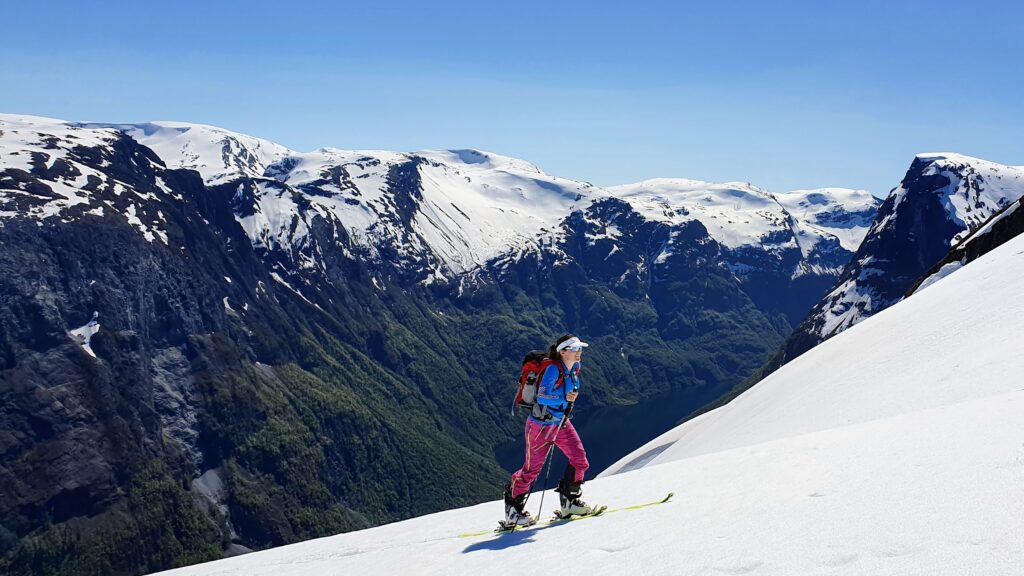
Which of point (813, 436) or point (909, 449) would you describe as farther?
point (813, 436)

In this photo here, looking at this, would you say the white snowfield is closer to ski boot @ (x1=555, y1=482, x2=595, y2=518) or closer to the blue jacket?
ski boot @ (x1=555, y1=482, x2=595, y2=518)

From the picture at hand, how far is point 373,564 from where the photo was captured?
618 inches

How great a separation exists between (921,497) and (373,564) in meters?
10.3

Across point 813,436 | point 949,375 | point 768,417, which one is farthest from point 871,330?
point 813,436

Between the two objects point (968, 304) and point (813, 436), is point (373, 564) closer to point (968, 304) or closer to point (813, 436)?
point (813, 436)

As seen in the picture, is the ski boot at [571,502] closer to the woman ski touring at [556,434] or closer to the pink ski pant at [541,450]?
the woman ski touring at [556,434]

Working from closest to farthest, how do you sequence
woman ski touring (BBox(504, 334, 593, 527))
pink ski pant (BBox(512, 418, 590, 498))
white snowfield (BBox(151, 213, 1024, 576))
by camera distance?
1. white snowfield (BBox(151, 213, 1024, 576))
2. woman ski touring (BBox(504, 334, 593, 527))
3. pink ski pant (BBox(512, 418, 590, 498))

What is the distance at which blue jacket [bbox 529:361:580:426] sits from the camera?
16.1 meters

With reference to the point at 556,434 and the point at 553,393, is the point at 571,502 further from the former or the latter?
the point at 553,393

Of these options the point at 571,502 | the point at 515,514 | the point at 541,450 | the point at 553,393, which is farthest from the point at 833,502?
the point at 515,514

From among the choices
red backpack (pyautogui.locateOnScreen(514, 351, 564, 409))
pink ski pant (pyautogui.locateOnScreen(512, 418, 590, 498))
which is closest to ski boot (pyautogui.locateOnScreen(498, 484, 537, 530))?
pink ski pant (pyautogui.locateOnScreen(512, 418, 590, 498))

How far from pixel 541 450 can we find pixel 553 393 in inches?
50.6

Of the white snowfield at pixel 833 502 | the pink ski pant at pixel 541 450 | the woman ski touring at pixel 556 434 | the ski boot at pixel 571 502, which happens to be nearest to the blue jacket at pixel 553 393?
the woman ski touring at pixel 556 434

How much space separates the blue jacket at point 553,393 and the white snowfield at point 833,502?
2185 mm
